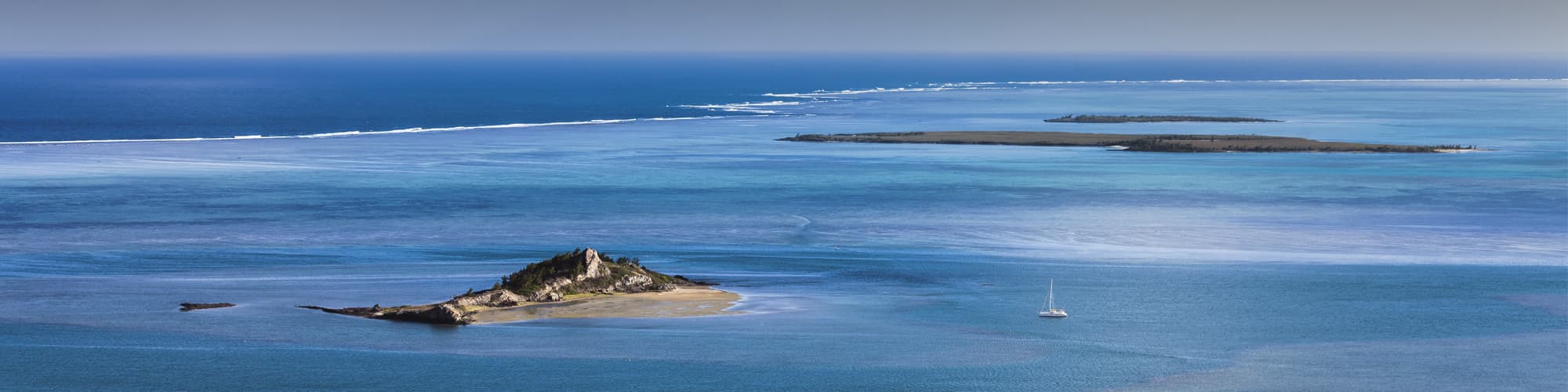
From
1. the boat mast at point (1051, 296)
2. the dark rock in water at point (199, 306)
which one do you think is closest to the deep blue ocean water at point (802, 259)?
the boat mast at point (1051, 296)

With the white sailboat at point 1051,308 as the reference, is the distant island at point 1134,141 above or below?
above

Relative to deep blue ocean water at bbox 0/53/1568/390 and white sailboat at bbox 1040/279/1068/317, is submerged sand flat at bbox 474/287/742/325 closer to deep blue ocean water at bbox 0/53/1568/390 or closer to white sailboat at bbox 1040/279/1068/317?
deep blue ocean water at bbox 0/53/1568/390

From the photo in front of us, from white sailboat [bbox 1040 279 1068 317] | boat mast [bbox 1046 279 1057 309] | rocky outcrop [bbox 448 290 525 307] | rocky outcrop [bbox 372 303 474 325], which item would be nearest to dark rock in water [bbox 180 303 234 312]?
rocky outcrop [bbox 372 303 474 325]

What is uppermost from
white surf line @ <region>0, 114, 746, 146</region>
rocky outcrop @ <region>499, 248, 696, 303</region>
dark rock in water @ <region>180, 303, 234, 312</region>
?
white surf line @ <region>0, 114, 746, 146</region>

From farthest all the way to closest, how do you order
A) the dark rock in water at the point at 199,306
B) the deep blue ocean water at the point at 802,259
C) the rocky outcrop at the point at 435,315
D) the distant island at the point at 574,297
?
the dark rock in water at the point at 199,306, the distant island at the point at 574,297, the rocky outcrop at the point at 435,315, the deep blue ocean water at the point at 802,259

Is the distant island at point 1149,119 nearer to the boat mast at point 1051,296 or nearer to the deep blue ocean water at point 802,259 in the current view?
the deep blue ocean water at point 802,259

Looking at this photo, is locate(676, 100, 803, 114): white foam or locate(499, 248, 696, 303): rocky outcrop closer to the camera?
locate(499, 248, 696, 303): rocky outcrop

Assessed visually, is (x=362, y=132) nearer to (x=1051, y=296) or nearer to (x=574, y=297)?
(x=574, y=297)
